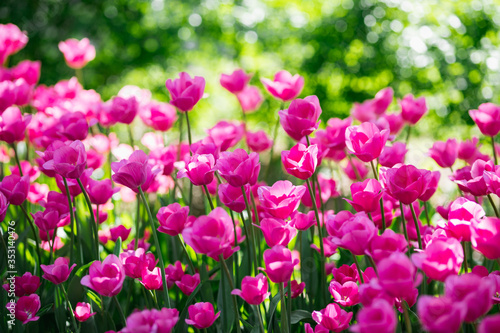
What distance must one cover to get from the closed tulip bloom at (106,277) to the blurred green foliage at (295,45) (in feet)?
6.89

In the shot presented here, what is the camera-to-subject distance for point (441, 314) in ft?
1.98

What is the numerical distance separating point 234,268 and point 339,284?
43 centimetres

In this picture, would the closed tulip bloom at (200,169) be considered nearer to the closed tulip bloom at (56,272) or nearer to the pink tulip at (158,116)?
the closed tulip bloom at (56,272)

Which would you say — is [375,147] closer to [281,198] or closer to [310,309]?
[281,198]

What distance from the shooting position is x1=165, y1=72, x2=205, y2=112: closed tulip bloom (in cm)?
130

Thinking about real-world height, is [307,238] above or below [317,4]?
below

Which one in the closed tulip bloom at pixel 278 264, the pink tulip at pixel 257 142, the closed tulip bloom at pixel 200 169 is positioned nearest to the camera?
the closed tulip bloom at pixel 278 264

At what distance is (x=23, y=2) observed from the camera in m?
4.03

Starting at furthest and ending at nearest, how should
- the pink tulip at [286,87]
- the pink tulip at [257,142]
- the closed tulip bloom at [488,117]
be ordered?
the pink tulip at [257,142]
the pink tulip at [286,87]
the closed tulip bloom at [488,117]

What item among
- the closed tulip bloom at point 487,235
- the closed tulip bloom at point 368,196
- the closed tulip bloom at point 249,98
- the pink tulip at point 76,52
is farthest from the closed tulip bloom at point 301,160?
the pink tulip at point 76,52

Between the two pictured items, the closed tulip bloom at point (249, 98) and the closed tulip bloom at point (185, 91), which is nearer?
the closed tulip bloom at point (185, 91)

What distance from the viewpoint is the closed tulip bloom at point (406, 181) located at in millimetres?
892

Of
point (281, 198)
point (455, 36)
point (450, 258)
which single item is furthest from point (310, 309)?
point (455, 36)

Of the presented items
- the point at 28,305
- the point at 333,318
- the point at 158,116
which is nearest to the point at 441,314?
the point at 333,318
